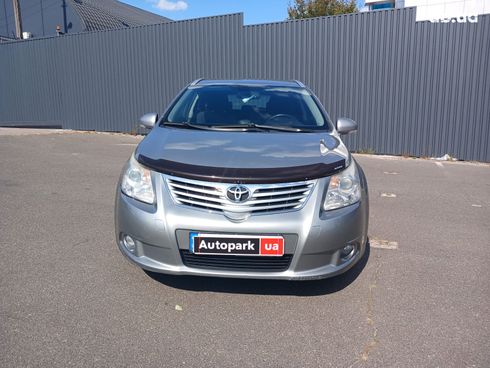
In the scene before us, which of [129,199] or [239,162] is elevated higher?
[239,162]

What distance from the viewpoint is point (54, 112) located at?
1541 centimetres

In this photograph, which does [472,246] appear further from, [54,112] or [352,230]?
[54,112]

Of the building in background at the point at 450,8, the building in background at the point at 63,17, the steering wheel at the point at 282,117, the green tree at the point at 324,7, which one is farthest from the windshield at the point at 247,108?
the green tree at the point at 324,7

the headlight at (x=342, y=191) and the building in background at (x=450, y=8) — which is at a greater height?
the building in background at (x=450, y=8)

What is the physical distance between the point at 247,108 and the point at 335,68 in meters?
7.26

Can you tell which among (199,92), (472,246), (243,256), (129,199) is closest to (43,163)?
(199,92)

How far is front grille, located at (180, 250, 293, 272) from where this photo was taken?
2.80 metres

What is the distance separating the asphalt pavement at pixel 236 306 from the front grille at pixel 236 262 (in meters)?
0.32

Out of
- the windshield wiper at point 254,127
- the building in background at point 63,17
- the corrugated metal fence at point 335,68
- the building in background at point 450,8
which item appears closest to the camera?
the windshield wiper at point 254,127

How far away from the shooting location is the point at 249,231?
8.91 feet

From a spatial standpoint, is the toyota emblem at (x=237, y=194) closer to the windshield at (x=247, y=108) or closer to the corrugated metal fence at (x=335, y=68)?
the windshield at (x=247, y=108)

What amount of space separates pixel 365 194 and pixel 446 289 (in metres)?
1.00

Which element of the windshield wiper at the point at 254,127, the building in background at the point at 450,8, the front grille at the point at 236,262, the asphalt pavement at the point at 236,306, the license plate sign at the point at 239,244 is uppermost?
the building in background at the point at 450,8

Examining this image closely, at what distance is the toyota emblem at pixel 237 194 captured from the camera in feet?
9.09
